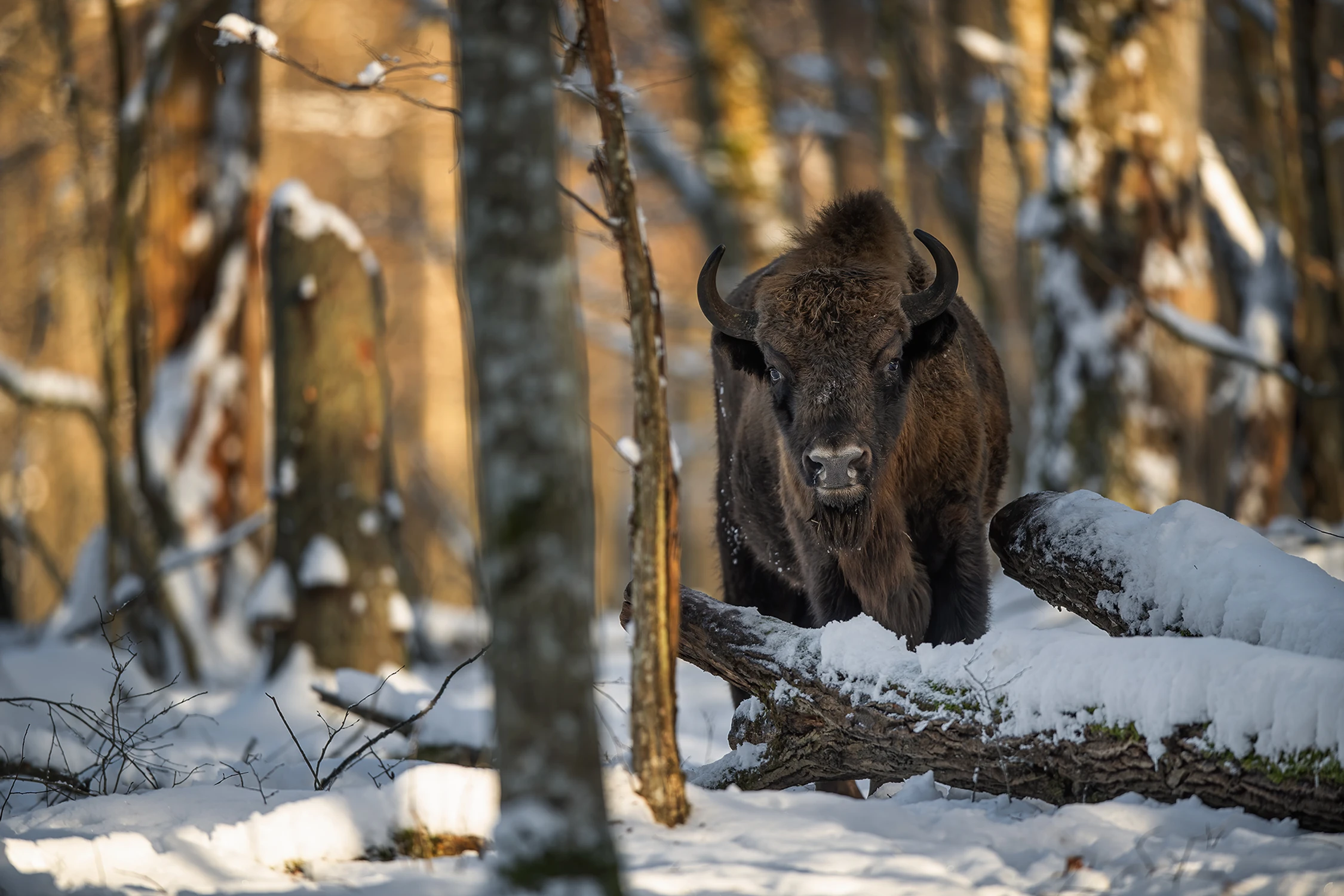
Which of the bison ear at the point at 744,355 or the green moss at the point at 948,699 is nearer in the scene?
the green moss at the point at 948,699

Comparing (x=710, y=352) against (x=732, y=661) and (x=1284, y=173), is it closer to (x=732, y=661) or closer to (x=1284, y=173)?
(x=732, y=661)

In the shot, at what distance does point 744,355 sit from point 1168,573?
2159mm

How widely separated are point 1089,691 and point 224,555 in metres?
7.59

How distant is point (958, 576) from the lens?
5008 millimetres

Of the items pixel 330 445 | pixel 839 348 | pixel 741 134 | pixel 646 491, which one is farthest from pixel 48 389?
pixel 646 491

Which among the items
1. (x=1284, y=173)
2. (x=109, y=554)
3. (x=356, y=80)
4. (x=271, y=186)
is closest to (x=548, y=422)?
(x=356, y=80)

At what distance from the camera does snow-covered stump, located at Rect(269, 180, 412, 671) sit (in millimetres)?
6723

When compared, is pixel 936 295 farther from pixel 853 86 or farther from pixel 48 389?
pixel 853 86

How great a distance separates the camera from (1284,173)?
372 inches

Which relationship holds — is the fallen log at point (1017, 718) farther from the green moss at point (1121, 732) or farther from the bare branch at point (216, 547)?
the bare branch at point (216, 547)

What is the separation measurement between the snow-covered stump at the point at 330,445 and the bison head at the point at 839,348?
Answer: 2772 millimetres

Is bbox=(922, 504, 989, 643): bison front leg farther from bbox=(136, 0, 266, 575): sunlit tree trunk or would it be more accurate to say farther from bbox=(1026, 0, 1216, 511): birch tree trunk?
bbox=(136, 0, 266, 575): sunlit tree trunk

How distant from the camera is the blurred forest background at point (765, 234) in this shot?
816 centimetres

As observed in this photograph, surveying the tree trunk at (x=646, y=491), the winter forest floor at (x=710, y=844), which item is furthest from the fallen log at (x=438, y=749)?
the tree trunk at (x=646, y=491)
